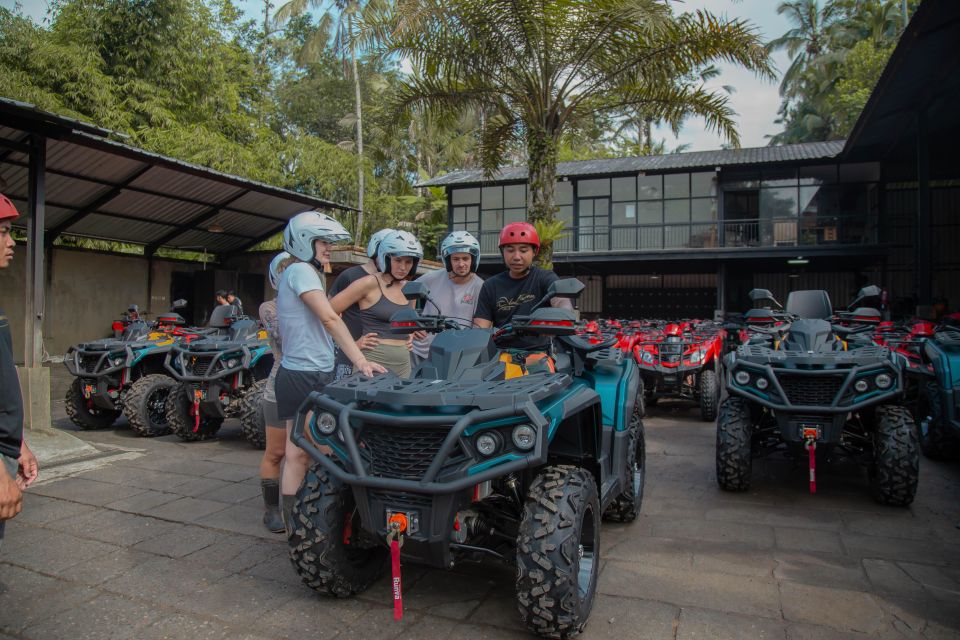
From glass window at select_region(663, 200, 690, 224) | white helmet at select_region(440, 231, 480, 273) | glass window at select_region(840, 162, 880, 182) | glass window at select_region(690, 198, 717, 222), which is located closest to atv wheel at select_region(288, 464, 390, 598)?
white helmet at select_region(440, 231, 480, 273)

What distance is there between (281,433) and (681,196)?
69.6 ft

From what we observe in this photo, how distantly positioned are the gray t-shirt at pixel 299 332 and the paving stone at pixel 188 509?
1.63 meters

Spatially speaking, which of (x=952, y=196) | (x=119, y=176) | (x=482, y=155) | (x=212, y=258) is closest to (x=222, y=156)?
(x=212, y=258)

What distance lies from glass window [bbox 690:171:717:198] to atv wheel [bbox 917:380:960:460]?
17017 mm

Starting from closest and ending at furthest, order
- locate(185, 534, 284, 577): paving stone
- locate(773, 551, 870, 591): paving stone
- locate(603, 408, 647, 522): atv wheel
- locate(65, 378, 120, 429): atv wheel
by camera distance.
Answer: locate(773, 551, 870, 591): paving stone
locate(185, 534, 284, 577): paving stone
locate(603, 408, 647, 522): atv wheel
locate(65, 378, 120, 429): atv wheel

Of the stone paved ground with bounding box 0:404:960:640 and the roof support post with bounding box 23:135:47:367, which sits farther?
the roof support post with bounding box 23:135:47:367

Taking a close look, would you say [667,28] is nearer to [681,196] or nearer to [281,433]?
[281,433]

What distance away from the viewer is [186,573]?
3580 mm

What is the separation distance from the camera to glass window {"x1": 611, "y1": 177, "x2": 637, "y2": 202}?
922 inches

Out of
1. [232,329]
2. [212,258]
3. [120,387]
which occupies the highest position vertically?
[212,258]

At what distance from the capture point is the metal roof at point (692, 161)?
2100cm

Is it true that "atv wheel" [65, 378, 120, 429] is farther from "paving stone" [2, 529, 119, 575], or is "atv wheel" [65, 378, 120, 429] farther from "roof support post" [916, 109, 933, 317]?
"roof support post" [916, 109, 933, 317]

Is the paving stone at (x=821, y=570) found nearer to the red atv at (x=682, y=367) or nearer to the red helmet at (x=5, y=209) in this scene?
the red helmet at (x=5, y=209)

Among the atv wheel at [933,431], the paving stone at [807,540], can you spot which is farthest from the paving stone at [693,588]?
the atv wheel at [933,431]
